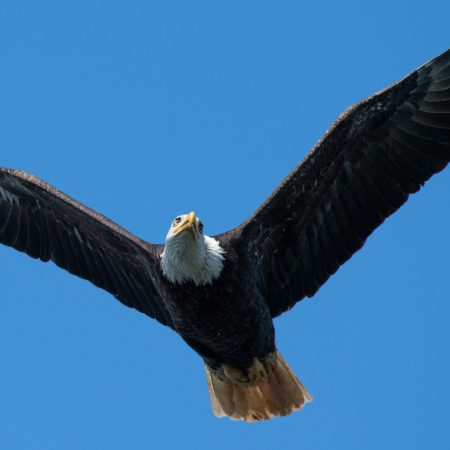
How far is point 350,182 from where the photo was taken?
13406 mm

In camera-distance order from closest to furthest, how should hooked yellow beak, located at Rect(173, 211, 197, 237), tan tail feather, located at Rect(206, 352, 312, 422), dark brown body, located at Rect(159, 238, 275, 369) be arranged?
hooked yellow beak, located at Rect(173, 211, 197, 237)
dark brown body, located at Rect(159, 238, 275, 369)
tan tail feather, located at Rect(206, 352, 312, 422)

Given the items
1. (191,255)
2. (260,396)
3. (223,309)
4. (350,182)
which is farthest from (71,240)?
(350,182)

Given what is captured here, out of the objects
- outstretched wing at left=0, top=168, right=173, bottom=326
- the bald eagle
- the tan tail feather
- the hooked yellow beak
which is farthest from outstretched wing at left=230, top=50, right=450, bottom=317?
outstretched wing at left=0, top=168, right=173, bottom=326

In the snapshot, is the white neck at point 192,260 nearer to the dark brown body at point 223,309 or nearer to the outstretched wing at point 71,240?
the dark brown body at point 223,309

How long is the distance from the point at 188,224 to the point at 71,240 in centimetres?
211

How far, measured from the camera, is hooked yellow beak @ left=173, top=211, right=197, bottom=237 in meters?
12.5

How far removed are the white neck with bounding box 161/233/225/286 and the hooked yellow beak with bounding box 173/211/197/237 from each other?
70 mm

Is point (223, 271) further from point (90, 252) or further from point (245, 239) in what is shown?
point (90, 252)

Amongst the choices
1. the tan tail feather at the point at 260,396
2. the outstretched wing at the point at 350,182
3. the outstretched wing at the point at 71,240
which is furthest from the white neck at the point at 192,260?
the tan tail feather at the point at 260,396

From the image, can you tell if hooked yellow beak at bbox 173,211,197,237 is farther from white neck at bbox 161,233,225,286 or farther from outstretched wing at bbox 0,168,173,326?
outstretched wing at bbox 0,168,173,326

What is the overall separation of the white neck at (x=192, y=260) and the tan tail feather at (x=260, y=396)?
65.8 inches

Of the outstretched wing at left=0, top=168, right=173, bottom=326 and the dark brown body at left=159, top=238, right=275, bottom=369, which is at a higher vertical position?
the outstretched wing at left=0, top=168, right=173, bottom=326

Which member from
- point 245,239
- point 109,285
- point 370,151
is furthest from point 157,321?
point 370,151

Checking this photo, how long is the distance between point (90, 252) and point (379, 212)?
2923 mm
